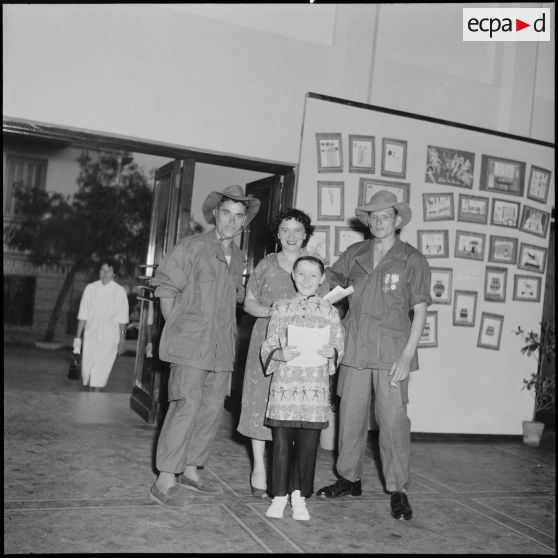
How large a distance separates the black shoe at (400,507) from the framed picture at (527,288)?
10.4 feet

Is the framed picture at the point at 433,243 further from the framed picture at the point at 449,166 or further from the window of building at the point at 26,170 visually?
the window of building at the point at 26,170

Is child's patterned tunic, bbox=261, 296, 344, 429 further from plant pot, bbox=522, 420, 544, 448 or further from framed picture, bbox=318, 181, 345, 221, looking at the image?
plant pot, bbox=522, 420, 544, 448

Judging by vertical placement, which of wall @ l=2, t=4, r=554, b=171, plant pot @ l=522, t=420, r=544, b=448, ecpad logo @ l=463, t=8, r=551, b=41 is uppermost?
ecpad logo @ l=463, t=8, r=551, b=41

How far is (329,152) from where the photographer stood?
5.20 m

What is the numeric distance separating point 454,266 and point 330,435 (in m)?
2.02

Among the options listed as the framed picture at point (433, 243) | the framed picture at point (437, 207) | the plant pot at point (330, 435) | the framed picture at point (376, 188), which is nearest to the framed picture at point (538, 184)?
the framed picture at point (437, 207)

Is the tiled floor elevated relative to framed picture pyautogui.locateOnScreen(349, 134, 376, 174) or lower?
lower

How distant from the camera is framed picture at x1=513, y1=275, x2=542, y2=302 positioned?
590 cm

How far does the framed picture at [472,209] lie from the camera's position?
5.65 meters

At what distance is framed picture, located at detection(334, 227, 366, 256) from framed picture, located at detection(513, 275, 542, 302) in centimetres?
179

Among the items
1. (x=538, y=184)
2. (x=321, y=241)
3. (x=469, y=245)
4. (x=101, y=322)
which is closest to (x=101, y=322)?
(x=101, y=322)

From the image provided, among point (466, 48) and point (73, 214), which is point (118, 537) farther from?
point (73, 214)

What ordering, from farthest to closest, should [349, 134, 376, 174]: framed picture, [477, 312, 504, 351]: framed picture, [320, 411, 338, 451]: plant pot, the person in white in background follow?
the person in white in background < [477, 312, 504, 351]: framed picture < [349, 134, 376, 174]: framed picture < [320, 411, 338, 451]: plant pot

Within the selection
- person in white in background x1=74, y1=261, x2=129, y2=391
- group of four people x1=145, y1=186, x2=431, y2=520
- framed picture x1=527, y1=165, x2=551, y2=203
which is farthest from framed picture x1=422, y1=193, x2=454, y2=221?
person in white in background x1=74, y1=261, x2=129, y2=391
